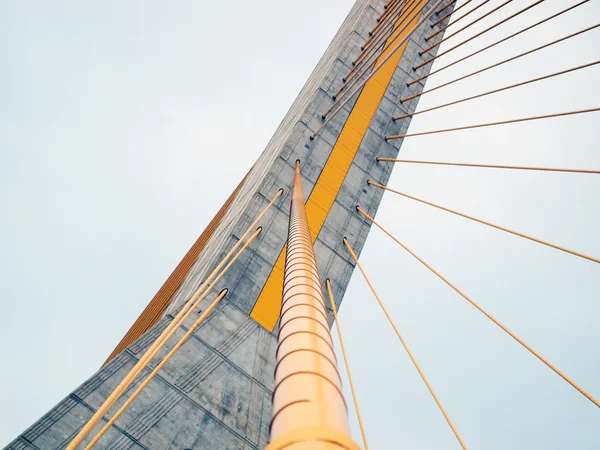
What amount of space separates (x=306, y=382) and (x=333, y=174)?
1198 centimetres

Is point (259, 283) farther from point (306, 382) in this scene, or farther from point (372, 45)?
point (372, 45)

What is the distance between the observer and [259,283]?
1166 centimetres

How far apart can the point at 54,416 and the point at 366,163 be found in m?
12.0

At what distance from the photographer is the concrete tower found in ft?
26.6

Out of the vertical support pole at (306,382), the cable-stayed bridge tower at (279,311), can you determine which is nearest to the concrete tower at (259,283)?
the cable-stayed bridge tower at (279,311)

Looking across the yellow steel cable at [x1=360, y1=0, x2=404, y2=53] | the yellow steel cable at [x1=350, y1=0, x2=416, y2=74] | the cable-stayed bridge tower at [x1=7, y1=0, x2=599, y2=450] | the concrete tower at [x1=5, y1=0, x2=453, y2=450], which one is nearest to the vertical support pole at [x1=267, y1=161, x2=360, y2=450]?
the cable-stayed bridge tower at [x1=7, y1=0, x2=599, y2=450]

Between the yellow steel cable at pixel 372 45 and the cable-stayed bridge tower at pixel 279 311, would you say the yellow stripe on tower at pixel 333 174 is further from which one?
the yellow steel cable at pixel 372 45

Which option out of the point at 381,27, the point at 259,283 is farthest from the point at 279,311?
the point at 381,27

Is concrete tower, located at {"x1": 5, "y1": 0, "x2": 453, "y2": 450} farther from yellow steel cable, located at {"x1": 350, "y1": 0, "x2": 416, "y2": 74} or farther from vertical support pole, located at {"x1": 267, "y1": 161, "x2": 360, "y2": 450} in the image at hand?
vertical support pole, located at {"x1": 267, "y1": 161, "x2": 360, "y2": 450}

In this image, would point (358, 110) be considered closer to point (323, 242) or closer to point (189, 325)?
point (323, 242)

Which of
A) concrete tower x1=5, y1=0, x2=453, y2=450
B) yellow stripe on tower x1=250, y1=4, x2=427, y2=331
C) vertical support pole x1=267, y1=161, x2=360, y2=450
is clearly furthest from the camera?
yellow stripe on tower x1=250, y1=4, x2=427, y2=331

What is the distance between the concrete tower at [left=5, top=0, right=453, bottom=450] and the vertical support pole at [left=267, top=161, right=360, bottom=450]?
524 cm

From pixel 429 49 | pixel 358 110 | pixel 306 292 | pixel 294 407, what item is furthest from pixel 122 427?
pixel 429 49

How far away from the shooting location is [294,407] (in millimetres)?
2814
